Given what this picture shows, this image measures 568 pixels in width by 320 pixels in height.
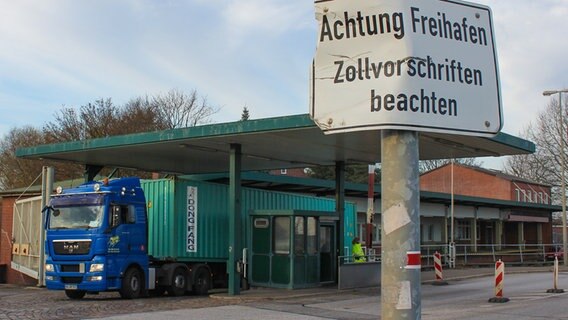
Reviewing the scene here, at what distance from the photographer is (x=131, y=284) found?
18.3 meters

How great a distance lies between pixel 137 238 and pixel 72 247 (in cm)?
180

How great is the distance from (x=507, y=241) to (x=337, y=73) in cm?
5861

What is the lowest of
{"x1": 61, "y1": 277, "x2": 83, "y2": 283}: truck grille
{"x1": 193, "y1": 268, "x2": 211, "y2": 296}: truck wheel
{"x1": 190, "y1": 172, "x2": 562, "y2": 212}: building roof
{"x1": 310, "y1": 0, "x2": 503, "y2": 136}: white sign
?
{"x1": 193, "y1": 268, "x2": 211, "y2": 296}: truck wheel

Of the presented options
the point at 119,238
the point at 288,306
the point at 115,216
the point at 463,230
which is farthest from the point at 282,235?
the point at 463,230

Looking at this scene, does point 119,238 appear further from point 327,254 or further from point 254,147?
point 327,254

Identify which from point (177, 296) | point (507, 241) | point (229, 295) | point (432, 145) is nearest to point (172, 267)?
point (177, 296)

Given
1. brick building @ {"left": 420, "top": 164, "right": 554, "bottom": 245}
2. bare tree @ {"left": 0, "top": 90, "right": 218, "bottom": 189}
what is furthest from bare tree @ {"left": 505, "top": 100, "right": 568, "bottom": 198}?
bare tree @ {"left": 0, "top": 90, "right": 218, "bottom": 189}

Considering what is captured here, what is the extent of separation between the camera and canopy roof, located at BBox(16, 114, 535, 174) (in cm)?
1722

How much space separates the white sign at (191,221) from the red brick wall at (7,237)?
9.13 metres

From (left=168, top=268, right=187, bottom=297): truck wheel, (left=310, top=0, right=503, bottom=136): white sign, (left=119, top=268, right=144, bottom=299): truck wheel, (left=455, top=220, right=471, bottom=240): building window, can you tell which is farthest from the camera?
(left=455, top=220, right=471, bottom=240): building window

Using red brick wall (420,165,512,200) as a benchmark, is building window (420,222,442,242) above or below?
below

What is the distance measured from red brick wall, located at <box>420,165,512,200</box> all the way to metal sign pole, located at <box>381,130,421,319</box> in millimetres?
65121

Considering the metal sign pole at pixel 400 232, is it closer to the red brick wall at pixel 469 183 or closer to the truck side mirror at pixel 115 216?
the truck side mirror at pixel 115 216

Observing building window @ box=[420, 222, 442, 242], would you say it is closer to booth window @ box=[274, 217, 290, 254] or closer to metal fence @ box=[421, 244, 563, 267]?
metal fence @ box=[421, 244, 563, 267]
